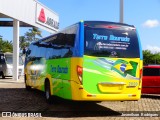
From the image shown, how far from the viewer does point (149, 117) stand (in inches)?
423

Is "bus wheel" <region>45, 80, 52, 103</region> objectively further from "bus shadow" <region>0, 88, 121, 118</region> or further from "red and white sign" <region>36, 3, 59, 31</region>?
"red and white sign" <region>36, 3, 59, 31</region>

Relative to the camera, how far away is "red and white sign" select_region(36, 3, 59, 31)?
31.0 m

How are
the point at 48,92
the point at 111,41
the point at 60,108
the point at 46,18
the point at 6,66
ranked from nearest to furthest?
1. the point at 111,41
2. the point at 60,108
3. the point at 48,92
4. the point at 6,66
5. the point at 46,18

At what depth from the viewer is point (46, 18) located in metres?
33.3

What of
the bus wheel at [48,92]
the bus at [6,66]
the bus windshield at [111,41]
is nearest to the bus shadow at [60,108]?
the bus wheel at [48,92]

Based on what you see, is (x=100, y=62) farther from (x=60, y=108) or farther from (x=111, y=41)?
(x=60, y=108)

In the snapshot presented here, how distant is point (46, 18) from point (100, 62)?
2318 centimetres

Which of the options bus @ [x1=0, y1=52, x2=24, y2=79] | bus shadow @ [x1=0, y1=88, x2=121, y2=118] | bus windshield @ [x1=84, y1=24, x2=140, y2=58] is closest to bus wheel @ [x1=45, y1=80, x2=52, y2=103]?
bus shadow @ [x1=0, y1=88, x2=121, y2=118]

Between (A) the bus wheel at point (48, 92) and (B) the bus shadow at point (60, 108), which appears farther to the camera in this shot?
(A) the bus wheel at point (48, 92)

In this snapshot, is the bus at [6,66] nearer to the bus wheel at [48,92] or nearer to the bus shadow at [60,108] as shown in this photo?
the bus shadow at [60,108]

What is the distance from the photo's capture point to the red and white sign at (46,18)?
30953 mm

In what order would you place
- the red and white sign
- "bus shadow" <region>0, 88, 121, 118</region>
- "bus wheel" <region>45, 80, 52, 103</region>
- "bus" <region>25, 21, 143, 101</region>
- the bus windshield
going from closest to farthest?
"bus" <region>25, 21, 143, 101</region>, the bus windshield, "bus shadow" <region>0, 88, 121, 118</region>, "bus wheel" <region>45, 80, 52, 103</region>, the red and white sign

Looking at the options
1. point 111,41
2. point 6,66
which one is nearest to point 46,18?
point 6,66

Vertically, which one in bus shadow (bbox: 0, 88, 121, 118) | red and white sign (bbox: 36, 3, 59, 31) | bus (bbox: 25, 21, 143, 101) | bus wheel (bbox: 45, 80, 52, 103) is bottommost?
bus shadow (bbox: 0, 88, 121, 118)
